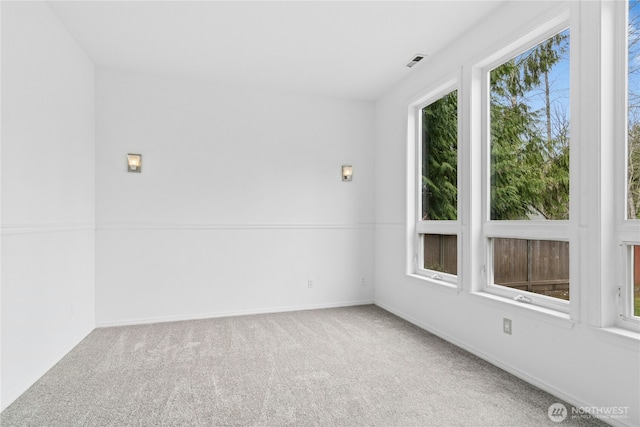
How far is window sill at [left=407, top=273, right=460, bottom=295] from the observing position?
10.8 feet

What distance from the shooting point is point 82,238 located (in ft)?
11.4

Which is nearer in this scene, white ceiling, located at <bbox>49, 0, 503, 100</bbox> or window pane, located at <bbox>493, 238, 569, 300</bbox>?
window pane, located at <bbox>493, 238, 569, 300</bbox>

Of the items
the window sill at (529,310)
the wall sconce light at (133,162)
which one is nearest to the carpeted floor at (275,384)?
the window sill at (529,310)

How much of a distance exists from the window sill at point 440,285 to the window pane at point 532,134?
2.50 ft

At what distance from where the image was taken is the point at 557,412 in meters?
2.12

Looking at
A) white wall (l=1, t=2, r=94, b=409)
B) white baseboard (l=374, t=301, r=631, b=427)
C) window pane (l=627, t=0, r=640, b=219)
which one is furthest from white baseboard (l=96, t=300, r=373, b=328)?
window pane (l=627, t=0, r=640, b=219)

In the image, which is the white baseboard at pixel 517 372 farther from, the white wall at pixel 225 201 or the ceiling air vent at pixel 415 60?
the ceiling air vent at pixel 415 60

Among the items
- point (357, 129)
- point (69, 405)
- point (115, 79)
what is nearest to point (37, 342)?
point (69, 405)

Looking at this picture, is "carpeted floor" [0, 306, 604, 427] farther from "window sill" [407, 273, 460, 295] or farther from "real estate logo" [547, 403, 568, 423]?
"window sill" [407, 273, 460, 295]

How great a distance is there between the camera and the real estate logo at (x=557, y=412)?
205cm

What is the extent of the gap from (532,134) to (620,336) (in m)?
1.48

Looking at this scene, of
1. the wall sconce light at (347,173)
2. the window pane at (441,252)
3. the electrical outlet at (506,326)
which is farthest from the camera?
the wall sconce light at (347,173)

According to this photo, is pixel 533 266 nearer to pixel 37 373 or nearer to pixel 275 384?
pixel 275 384

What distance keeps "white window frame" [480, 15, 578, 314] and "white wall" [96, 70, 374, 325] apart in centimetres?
203
